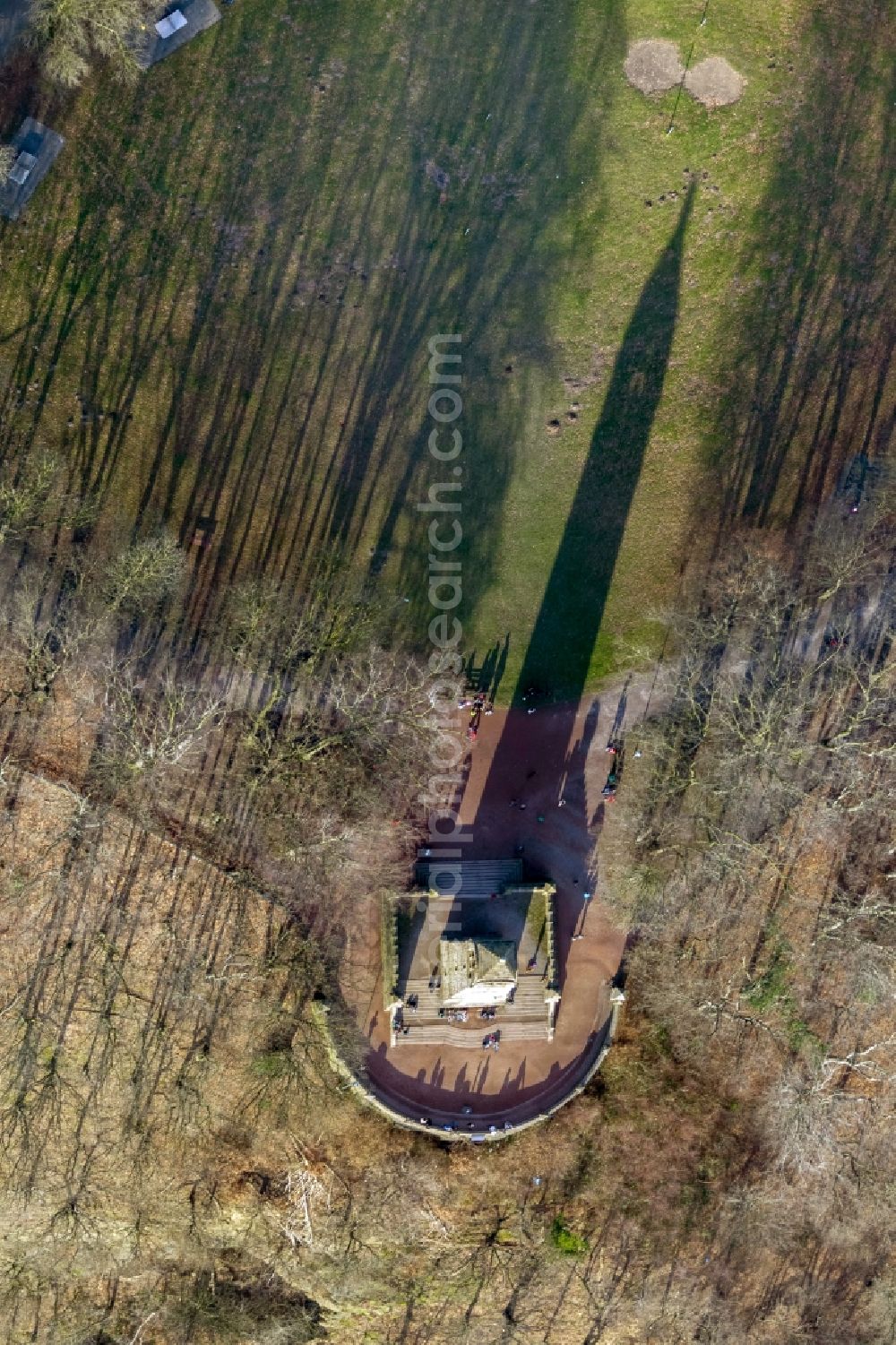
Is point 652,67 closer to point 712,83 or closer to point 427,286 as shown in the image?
point 712,83

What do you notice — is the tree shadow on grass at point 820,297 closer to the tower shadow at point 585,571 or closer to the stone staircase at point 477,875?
the tower shadow at point 585,571

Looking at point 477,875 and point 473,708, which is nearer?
point 477,875

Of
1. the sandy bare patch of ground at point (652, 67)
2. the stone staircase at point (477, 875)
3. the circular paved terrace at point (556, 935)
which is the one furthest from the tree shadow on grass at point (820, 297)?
the stone staircase at point (477, 875)

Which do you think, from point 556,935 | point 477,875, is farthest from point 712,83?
point 556,935

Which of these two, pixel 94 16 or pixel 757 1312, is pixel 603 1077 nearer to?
pixel 757 1312

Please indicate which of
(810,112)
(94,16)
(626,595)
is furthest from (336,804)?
(810,112)
